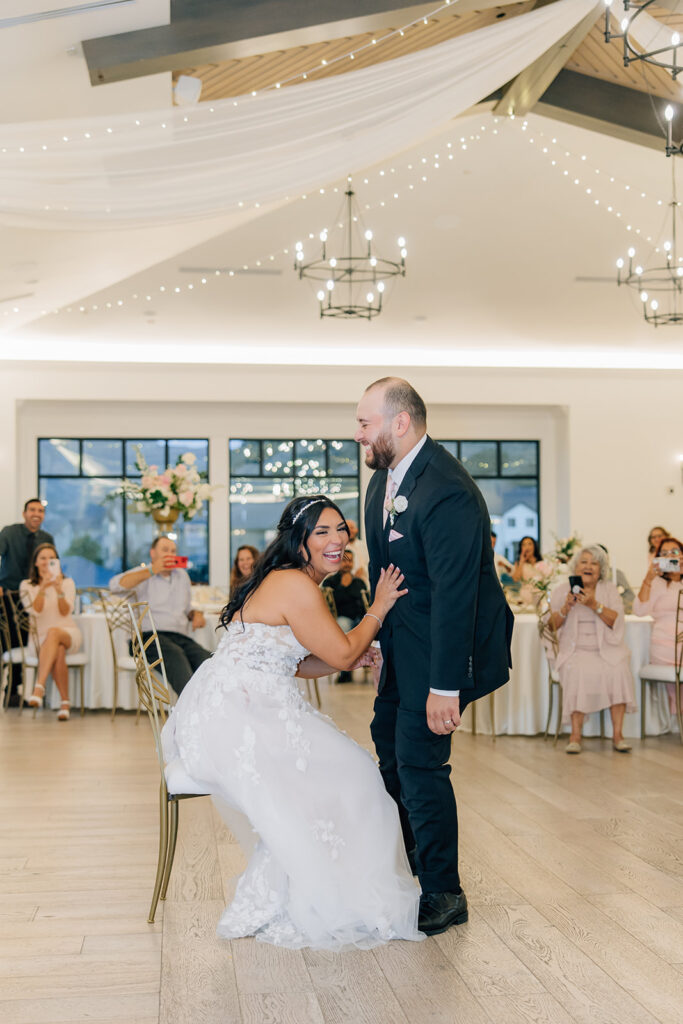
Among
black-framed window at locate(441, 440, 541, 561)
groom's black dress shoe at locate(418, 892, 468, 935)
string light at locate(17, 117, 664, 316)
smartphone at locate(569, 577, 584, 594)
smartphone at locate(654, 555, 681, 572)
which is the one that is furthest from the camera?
black-framed window at locate(441, 440, 541, 561)

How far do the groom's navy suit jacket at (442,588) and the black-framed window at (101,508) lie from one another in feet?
35.6

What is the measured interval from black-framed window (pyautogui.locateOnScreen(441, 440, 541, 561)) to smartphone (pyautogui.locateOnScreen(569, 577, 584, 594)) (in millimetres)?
7964

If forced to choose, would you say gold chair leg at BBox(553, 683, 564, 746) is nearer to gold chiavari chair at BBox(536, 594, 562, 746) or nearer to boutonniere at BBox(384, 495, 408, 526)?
gold chiavari chair at BBox(536, 594, 562, 746)

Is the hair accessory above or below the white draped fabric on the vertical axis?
below

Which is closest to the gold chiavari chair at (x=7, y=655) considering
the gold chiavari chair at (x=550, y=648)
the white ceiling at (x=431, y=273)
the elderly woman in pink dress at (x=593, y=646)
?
the white ceiling at (x=431, y=273)

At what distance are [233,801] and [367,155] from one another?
8.99 ft

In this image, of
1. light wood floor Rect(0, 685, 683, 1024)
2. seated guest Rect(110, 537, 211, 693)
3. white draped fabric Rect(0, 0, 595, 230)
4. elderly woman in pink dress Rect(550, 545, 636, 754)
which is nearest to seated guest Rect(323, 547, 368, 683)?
seated guest Rect(110, 537, 211, 693)

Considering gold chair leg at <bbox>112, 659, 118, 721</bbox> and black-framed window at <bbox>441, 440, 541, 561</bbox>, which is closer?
gold chair leg at <bbox>112, 659, 118, 721</bbox>

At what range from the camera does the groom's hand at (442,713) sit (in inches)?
127

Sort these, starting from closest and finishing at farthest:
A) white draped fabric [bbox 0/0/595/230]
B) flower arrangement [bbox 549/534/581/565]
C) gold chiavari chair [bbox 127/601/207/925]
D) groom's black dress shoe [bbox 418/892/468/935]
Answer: groom's black dress shoe [bbox 418/892/468/935]
gold chiavari chair [bbox 127/601/207/925]
white draped fabric [bbox 0/0/595/230]
flower arrangement [bbox 549/534/581/565]

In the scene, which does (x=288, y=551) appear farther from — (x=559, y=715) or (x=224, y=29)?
(x=559, y=715)

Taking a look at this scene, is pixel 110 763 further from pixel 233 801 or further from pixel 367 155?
pixel 367 155

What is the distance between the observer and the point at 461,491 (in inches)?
131

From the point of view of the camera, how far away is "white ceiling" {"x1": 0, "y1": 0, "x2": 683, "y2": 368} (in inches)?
354
